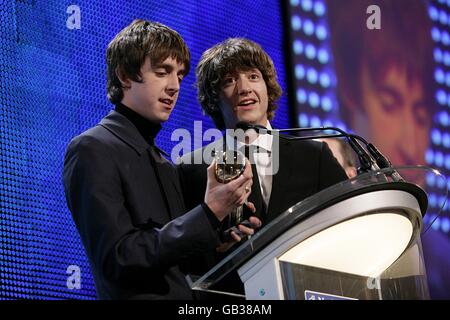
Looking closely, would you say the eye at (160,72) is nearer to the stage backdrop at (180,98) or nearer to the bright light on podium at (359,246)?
the stage backdrop at (180,98)

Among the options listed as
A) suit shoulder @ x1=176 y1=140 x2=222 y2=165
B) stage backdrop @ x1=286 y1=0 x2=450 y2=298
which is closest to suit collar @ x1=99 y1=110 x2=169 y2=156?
suit shoulder @ x1=176 y1=140 x2=222 y2=165

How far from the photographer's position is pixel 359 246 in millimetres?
1385

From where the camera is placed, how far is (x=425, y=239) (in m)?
3.16

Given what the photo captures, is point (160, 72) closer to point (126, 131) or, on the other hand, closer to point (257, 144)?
point (126, 131)

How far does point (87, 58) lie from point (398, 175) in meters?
1.32

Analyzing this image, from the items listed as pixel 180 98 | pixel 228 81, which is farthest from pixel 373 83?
pixel 228 81

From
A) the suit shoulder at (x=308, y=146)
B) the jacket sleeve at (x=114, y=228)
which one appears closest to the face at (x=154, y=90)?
the jacket sleeve at (x=114, y=228)

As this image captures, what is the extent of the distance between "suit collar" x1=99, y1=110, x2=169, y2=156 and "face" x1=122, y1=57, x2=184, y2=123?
0.06 metres

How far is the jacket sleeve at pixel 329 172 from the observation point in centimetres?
210

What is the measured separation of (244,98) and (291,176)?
1.04ft

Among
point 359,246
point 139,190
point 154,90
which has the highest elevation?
point 154,90
